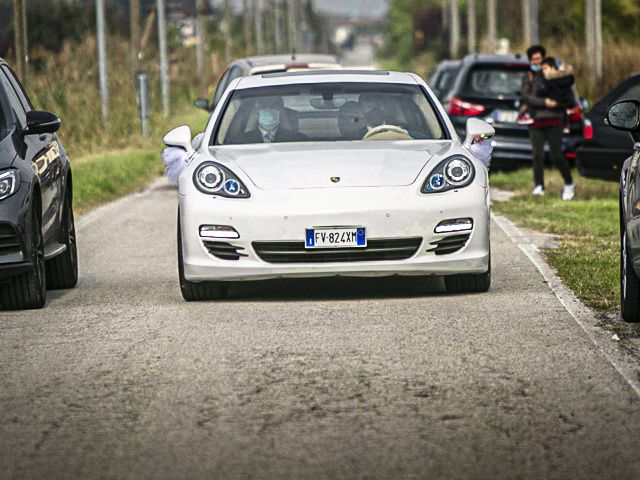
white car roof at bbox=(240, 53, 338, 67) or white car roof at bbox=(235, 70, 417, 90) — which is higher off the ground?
white car roof at bbox=(235, 70, 417, 90)

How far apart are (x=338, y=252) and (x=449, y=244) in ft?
2.27

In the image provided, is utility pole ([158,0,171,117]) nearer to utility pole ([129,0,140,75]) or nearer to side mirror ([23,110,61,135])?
utility pole ([129,0,140,75])

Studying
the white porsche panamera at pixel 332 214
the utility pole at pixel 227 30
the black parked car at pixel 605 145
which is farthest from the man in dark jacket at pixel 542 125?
the utility pole at pixel 227 30

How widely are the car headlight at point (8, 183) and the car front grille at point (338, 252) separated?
4.75ft

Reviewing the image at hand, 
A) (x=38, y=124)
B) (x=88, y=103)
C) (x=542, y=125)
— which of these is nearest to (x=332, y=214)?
(x=38, y=124)

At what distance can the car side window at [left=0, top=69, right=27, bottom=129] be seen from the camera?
1123cm

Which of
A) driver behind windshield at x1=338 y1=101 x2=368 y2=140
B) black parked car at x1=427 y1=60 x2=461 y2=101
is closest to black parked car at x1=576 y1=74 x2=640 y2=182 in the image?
driver behind windshield at x1=338 y1=101 x2=368 y2=140

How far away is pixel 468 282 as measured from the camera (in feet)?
34.9

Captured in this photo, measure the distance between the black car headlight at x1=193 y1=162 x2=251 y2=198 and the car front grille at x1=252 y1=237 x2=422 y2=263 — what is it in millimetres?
364

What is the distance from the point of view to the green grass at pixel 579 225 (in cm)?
1105

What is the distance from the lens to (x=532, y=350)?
8.36 metres

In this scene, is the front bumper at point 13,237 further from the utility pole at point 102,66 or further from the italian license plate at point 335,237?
the utility pole at point 102,66

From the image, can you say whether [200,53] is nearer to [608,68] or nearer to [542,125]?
[608,68]

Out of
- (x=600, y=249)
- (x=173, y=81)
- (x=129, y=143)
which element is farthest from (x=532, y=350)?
(x=173, y=81)
